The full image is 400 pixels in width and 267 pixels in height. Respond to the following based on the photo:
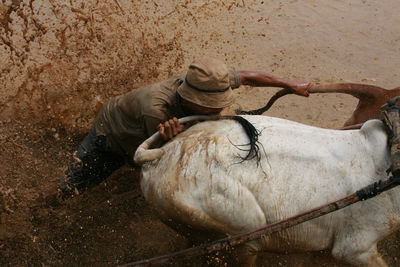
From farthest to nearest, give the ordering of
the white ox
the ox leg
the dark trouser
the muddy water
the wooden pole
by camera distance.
Result: the muddy water → the dark trouser → the ox leg → the white ox → the wooden pole

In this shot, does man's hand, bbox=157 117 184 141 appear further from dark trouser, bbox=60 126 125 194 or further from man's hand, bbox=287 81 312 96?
man's hand, bbox=287 81 312 96

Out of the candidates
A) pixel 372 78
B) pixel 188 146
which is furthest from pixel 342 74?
pixel 188 146

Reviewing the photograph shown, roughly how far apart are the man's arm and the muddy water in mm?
1247

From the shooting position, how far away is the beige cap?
251 centimetres

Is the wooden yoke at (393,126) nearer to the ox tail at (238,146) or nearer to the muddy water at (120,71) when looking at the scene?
the ox tail at (238,146)

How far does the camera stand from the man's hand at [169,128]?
2.53 m

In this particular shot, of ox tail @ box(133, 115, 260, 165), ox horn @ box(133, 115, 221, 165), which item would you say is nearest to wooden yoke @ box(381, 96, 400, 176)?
ox tail @ box(133, 115, 260, 165)

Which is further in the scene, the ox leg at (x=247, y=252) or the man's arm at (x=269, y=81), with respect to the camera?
the man's arm at (x=269, y=81)

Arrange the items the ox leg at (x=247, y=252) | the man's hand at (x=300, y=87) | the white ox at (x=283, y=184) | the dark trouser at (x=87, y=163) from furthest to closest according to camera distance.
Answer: the dark trouser at (x=87, y=163) < the man's hand at (x=300, y=87) < the ox leg at (x=247, y=252) < the white ox at (x=283, y=184)

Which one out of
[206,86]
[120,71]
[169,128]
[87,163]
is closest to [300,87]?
[206,86]

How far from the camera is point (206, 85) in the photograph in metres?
2.52

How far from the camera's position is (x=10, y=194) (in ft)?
11.1

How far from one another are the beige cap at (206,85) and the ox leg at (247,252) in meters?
0.88

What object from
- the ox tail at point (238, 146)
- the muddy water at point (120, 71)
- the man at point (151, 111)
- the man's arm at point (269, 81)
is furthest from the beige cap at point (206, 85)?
the muddy water at point (120, 71)
